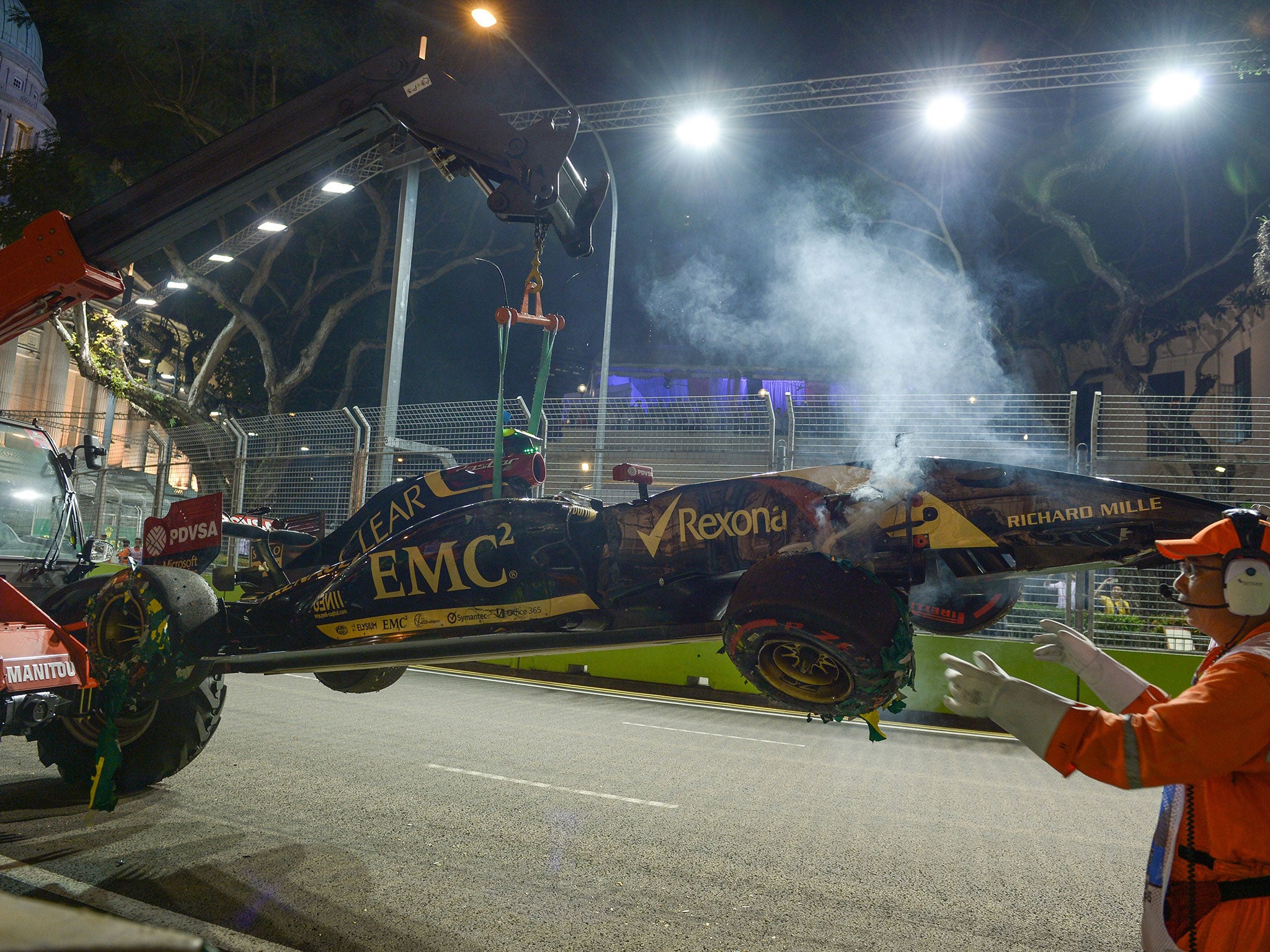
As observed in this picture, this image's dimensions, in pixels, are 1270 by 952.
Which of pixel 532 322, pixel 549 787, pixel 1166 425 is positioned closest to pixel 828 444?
pixel 1166 425

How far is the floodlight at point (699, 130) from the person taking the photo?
567 inches

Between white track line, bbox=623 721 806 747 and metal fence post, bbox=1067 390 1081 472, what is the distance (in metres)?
4.25

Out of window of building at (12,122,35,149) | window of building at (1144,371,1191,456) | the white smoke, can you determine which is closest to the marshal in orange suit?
window of building at (1144,371,1191,456)

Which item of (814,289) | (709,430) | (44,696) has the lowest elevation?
(44,696)

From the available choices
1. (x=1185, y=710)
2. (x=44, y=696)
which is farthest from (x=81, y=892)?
(x=1185, y=710)

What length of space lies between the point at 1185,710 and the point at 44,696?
5.11 meters

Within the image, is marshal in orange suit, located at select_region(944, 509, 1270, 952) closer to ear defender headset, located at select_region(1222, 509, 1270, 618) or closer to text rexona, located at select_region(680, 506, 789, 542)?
ear defender headset, located at select_region(1222, 509, 1270, 618)

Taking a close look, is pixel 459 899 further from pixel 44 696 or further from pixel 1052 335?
pixel 1052 335

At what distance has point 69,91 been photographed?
19078 millimetres

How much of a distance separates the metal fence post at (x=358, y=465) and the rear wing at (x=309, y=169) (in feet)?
22.0

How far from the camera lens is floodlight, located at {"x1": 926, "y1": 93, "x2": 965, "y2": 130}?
1404cm

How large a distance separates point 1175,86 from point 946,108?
11.9 feet

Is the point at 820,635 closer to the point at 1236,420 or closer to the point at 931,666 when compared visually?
the point at 931,666

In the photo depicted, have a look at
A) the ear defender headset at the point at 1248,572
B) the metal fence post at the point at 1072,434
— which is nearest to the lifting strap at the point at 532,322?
the ear defender headset at the point at 1248,572
